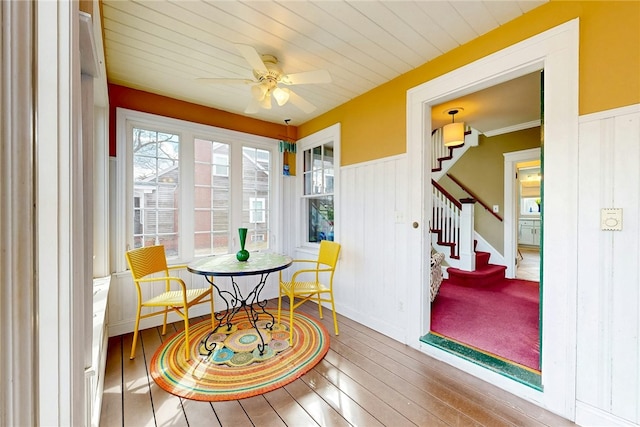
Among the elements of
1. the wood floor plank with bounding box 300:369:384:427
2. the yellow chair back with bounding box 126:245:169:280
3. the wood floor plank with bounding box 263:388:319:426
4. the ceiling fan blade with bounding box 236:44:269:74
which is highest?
the ceiling fan blade with bounding box 236:44:269:74

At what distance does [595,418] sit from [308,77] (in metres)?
2.79

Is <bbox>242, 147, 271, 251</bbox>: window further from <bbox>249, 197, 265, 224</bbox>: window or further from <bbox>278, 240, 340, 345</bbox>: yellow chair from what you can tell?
<bbox>278, 240, 340, 345</bbox>: yellow chair

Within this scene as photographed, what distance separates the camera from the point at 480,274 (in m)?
3.96

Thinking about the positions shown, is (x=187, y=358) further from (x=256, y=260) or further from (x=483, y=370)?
(x=483, y=370)

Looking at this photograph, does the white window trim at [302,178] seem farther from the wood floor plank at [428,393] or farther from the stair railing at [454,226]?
the stair railing at [454,226]

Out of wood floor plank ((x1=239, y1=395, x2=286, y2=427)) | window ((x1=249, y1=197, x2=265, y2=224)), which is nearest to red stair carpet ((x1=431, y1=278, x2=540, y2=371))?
wood floor plank ((x1=239, y1=395, x2=286, y2=427))

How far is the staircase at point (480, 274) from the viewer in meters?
4.01

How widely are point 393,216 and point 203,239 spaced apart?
232cm

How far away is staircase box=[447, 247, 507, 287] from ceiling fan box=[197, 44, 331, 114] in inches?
139

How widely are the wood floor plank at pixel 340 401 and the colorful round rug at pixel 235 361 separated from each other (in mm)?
123

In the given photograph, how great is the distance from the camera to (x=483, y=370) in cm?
197

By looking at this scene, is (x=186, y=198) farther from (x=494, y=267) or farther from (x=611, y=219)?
(x=494, y=267)

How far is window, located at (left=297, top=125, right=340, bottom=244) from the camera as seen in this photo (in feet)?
11.3

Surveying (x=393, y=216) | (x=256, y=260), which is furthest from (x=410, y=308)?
(x=256, y=260)
